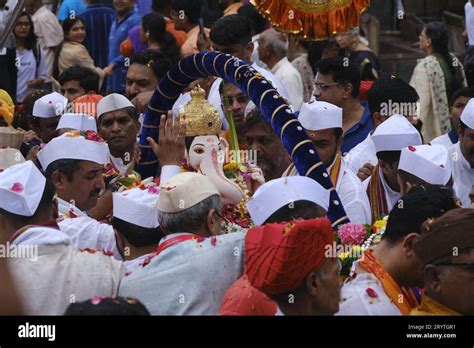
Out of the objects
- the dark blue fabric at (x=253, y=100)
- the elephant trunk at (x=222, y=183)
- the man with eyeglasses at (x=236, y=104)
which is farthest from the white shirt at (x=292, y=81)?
the elephant trunk at (x=222, y=183)

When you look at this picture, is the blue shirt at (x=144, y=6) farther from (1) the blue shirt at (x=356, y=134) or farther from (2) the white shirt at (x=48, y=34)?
(1) the blue shirt at (x=356, y=134)

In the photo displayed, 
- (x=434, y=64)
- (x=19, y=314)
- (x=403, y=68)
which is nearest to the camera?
(x=19, y=314)

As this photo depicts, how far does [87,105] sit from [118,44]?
3203 mm

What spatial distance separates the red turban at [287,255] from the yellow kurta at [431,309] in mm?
391

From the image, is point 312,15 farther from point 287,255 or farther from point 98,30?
point 98,30

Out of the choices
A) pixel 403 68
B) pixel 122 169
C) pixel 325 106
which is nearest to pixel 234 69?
pixel 325 106

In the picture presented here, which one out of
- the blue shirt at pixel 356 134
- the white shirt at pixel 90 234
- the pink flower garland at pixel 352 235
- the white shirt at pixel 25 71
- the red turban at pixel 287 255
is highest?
the red turban at pixel 287 255

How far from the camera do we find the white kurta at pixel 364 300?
14.3ft

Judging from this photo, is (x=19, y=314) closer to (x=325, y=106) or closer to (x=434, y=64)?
(x=325, y=106)

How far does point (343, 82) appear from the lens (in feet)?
26.5

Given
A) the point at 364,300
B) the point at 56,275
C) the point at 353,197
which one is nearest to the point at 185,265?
the point at 56,275

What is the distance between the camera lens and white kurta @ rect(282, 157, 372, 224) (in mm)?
6195

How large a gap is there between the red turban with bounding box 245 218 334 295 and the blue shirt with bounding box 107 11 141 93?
6.81 metres

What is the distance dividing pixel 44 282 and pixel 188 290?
1.84 ft
